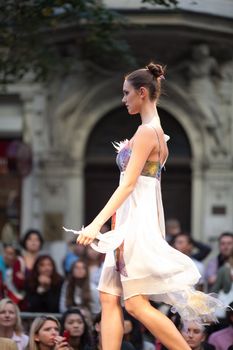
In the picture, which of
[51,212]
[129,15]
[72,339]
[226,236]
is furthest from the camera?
[51,212]

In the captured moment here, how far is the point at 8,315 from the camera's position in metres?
9.89

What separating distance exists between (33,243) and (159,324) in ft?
21.0

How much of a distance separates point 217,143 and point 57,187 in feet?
9.72

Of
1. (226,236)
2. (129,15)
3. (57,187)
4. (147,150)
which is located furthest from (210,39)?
(147,150)

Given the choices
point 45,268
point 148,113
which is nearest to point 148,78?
point 148,113

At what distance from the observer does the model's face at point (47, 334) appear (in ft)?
29.7

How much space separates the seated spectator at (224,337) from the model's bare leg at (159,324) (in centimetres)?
276

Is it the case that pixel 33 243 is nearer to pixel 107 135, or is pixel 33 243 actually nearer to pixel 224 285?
pixel 224 285

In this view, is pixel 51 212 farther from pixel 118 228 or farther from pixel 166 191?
pixel 118 228

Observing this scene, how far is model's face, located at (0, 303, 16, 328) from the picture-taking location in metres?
9.89

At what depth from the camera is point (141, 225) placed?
722 centimetres

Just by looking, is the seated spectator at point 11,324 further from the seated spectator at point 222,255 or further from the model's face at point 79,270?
the seated spectator at point 222,255

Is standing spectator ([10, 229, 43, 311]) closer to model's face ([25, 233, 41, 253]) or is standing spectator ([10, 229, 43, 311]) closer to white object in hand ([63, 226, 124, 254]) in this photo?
model's face ([25, 233, 41, 253])

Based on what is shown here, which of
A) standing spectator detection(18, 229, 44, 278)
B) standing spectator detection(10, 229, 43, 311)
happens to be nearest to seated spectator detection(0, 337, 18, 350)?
standing spectator detection(10, 229, 43, 311)
